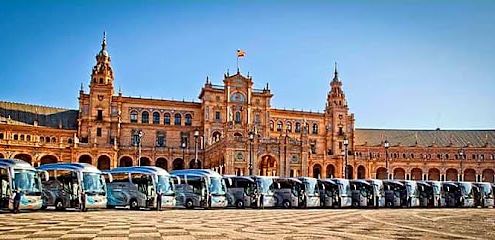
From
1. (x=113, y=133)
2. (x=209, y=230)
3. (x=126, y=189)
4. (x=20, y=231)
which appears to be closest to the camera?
(x=20, y=231)

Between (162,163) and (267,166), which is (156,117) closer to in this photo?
(162,163)

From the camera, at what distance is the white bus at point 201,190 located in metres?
42.2

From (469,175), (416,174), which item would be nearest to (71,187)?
(416,174)

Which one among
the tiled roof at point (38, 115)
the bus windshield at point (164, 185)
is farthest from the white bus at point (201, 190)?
the tiled roof at point (38, 115)

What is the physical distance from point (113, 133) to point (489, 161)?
71.4 meters

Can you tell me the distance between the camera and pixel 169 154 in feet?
300

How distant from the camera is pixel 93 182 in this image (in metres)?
36.8

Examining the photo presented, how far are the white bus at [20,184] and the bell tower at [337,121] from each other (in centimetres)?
7526

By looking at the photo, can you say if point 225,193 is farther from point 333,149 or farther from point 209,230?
point 333,149

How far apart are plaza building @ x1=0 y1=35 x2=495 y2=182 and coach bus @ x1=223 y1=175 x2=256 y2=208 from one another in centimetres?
2691

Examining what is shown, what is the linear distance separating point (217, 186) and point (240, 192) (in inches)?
109

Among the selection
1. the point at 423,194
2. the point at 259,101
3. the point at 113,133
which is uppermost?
the point at 259,101

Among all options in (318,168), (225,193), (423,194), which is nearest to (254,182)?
(225,193)

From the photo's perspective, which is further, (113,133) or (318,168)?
(318,168)
